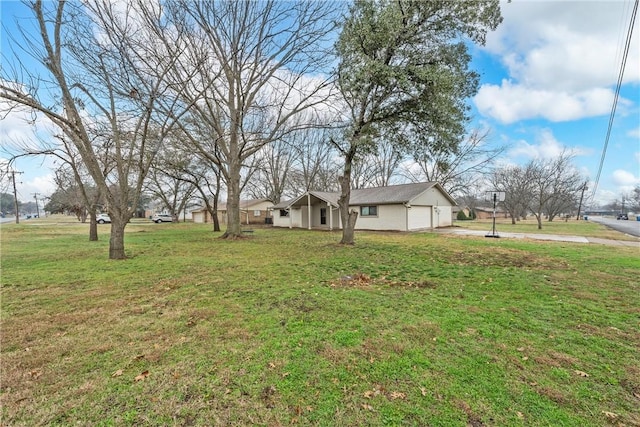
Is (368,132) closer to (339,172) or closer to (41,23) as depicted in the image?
(41,23)

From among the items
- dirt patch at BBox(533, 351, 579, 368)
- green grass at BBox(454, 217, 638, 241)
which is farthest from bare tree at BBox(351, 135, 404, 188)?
dirt patch at BBox(533, 351, 579, 368)

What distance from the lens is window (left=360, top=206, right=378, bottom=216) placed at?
21.5 metres

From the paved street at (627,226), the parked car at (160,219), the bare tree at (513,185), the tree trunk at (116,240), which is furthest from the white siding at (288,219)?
the bare tree at (513,185)

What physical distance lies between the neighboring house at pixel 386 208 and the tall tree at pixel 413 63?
9.53 meters

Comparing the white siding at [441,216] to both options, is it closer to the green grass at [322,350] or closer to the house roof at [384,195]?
the house roof at [384,195]

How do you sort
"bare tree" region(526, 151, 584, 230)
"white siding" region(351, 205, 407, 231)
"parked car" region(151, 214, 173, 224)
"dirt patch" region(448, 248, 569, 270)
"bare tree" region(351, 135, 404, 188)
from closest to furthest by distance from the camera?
"dirt patch" region(448, 248, 569, 270) < "white siding" region(351, 205, 407, 231) < "bare tree" region(526, 151, 584, 230) < "bare tree" region(351, 135, 404, 188) < "parked car" region(151, 214, 173, 224)

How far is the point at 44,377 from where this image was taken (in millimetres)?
2705

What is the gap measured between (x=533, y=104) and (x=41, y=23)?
21.7 metres

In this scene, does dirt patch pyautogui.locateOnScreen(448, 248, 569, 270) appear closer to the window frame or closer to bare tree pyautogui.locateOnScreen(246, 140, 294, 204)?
the window frame

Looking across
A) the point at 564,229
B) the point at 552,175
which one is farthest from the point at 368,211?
the point at 552,175

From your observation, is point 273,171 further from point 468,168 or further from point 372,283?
point 372,283

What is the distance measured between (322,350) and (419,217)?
1950 cm

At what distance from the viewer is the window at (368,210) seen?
21.5m

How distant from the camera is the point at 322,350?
3.20m
